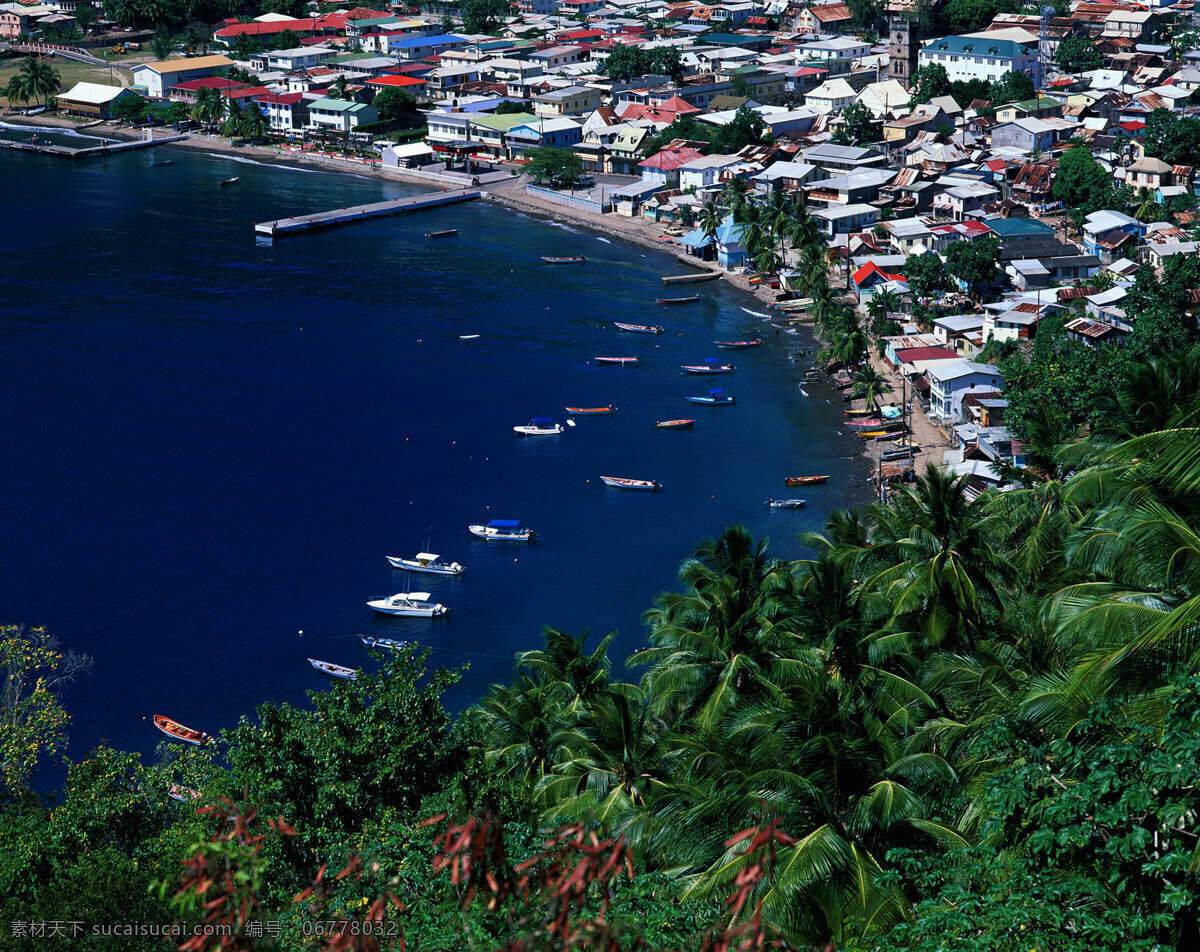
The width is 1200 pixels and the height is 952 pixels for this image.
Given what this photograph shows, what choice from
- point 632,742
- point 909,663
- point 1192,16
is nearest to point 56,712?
point 632,742

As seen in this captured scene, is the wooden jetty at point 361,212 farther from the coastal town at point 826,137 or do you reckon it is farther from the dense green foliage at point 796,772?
the dense green foliage at point 796,772

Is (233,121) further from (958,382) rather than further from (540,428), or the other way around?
(958,382)

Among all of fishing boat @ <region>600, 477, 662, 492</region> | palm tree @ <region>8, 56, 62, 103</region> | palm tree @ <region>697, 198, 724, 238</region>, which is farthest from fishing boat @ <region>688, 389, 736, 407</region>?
palm tree @ <region>8, 56, 62, 103</region>

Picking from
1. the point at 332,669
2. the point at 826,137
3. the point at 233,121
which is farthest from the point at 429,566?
the point at 233,121

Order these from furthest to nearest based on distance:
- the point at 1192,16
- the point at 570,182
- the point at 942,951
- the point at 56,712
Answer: the point at 1192,16, the point at 570,182, the point at 56,712, the point at 942,951

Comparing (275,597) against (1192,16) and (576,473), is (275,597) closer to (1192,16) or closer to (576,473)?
(576,473)

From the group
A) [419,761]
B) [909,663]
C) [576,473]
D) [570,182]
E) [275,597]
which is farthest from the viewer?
[570,182]

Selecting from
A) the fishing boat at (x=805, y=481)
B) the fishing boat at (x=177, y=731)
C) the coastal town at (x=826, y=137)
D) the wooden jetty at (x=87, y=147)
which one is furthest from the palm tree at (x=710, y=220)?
the wooden jetty at (x=87, y=147)
